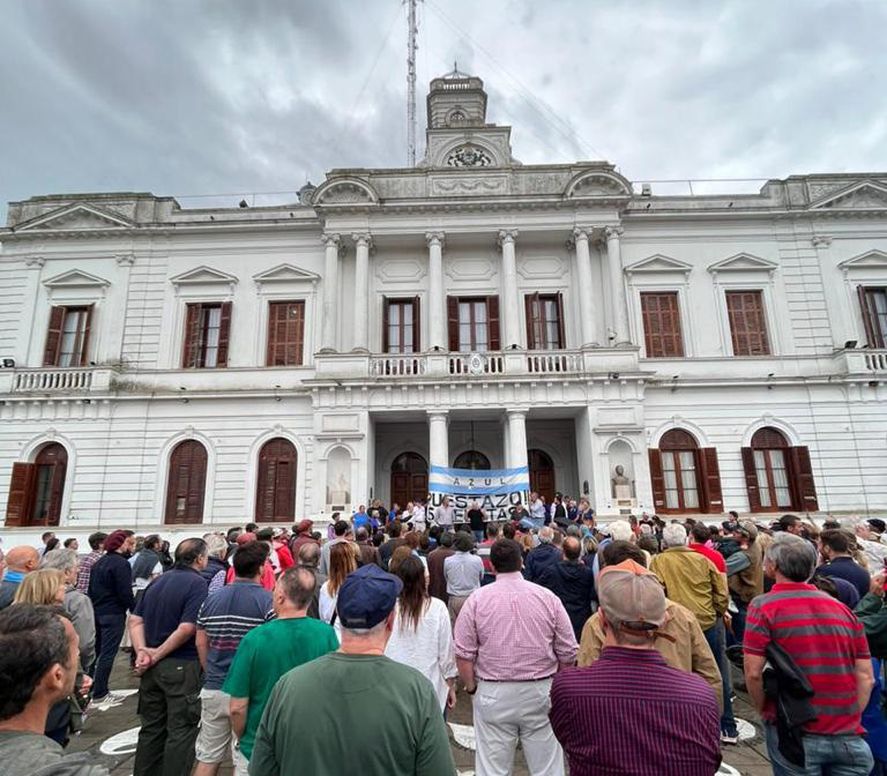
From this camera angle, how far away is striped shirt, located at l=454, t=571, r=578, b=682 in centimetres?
345

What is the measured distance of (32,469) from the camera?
1694 cm

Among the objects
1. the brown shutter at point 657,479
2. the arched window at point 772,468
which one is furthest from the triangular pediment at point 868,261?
the brown shutter at point 657,479

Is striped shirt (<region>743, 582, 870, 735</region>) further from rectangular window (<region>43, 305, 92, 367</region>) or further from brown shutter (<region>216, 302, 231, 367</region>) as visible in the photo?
rectangular window (<region>43, 305, 92, 367</region>)

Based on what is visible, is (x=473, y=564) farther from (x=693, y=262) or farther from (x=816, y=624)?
(x=693, y=262)

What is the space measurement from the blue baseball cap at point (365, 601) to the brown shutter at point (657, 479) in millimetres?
15488

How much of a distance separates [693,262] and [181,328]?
59.9 ft

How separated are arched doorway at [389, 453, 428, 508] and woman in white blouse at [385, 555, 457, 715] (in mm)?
14805

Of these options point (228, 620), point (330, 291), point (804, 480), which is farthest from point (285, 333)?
point (804, 480)

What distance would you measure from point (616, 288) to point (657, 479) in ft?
21.2

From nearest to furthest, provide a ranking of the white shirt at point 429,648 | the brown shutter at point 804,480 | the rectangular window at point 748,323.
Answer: the white shirt at point 429,648 < the brown shutter at point 804,480 < the rectangular window at point 748,323

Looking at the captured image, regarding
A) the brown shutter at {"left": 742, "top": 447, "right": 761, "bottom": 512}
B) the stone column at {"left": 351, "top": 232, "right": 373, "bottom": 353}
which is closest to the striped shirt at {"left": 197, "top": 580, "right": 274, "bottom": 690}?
the stone column at {"left": 351, "top": 232, "right": 373, "bottom": 353}

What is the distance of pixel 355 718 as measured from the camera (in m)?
1.86

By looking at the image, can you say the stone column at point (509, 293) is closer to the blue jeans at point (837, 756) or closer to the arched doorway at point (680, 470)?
the arched doorway at point (680, 470)

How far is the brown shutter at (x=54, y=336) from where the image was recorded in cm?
1814
